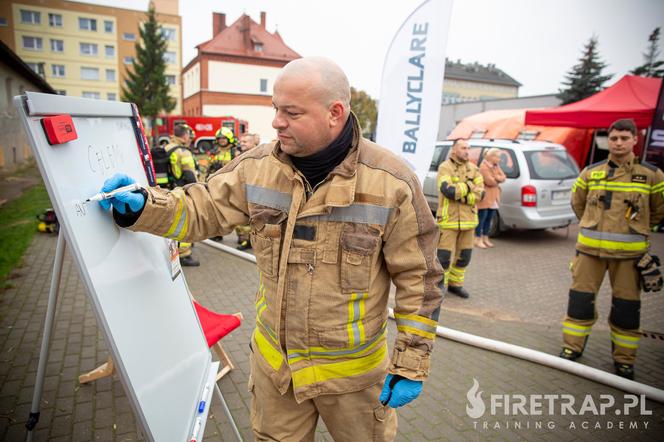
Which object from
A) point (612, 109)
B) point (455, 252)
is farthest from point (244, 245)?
point (612, 109)

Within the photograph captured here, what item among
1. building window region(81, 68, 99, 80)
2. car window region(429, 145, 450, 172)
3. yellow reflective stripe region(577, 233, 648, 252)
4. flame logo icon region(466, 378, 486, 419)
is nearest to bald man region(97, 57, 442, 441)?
flame logo icon region(466, 378, 486, 419)

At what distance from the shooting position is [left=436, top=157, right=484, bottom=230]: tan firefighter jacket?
5.63m

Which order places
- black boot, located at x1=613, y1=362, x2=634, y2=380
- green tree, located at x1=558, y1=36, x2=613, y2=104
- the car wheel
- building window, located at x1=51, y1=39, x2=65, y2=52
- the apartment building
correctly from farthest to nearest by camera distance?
building window, located at x1=51, y1=39, x2=65, y2=52
the apartment building
green tree, located at x1=558, y1=36, x2=613, y2=104
the car wheel
black boot, located at x1=613, y1=362, x2=634, y2=380

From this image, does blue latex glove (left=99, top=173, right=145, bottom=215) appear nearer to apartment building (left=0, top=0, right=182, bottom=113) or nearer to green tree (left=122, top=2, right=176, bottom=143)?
green tree (left=122, top=2, right=176, bottom=143)

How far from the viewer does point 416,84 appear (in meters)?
4.55

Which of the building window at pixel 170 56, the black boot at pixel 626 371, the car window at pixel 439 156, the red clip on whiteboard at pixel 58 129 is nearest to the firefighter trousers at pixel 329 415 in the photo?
the red clip on whiteboard at pixel 58 129

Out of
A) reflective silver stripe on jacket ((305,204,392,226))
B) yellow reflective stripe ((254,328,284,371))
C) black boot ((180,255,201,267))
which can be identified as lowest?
black boot ((180,255,201,267))

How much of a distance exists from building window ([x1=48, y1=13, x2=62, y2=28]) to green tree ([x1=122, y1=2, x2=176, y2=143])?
11.8 metres

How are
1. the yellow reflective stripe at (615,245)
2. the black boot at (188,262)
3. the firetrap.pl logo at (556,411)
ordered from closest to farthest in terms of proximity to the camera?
the firetrap.pl logo at (556,411) < the yellow reflective stripe at (615,245) < the black boot at (188,262)

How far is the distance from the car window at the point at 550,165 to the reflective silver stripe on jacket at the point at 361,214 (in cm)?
816

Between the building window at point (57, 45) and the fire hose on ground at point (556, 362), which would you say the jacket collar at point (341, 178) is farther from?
the building window at point (57, 45)

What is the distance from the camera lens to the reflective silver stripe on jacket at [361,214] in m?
1.77

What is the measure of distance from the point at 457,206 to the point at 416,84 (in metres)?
1.91

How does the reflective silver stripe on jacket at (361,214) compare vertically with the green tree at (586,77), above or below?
below
